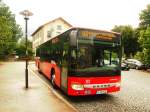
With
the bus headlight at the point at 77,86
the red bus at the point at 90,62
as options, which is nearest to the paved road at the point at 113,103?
the red bus at the point at 90,62

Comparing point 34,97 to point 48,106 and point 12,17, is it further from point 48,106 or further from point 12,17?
point 12,17

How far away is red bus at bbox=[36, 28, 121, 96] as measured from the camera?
9836 millimetres

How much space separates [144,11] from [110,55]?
45.7 m

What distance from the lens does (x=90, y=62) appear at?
33.0ft

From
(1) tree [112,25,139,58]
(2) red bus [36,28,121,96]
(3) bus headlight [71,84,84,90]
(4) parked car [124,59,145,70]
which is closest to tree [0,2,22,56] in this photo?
(4) parked car [124,59,145,70]

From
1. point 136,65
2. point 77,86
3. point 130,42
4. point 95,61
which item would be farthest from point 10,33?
point 77,86

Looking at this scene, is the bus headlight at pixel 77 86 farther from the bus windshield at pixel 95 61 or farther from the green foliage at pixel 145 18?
the green foliage at pixel 145 18

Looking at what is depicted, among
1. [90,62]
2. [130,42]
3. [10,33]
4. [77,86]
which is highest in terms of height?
[10,33]

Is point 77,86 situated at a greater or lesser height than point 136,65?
greater

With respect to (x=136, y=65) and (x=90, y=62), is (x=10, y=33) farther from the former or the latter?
(x=90, y=62)

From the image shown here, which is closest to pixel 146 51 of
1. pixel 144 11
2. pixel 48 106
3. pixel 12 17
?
pixel 144 11

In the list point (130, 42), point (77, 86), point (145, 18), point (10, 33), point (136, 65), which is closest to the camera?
point (77, 86)

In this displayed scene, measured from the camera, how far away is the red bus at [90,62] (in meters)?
9.84

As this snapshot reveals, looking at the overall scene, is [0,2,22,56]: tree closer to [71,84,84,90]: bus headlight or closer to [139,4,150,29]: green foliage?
[139,4,150,29]: green foliage
